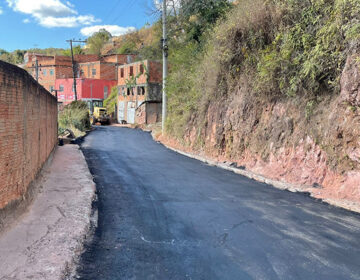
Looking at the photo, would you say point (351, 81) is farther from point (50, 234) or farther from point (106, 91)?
point (106, 91)

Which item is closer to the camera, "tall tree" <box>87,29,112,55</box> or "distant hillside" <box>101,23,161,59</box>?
"distant hillside" <box>101,23,161,59</box>

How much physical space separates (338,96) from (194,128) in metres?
11.0

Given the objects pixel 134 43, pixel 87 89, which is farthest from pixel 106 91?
pixel 134 43

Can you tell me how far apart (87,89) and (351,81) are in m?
59.6

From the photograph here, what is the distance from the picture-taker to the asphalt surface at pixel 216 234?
5020mm

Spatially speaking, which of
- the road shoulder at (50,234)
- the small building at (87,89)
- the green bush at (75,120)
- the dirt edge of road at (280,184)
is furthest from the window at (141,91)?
the road shoulder at (50,234)

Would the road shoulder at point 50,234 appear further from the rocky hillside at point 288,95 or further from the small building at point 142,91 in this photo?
the small building at point 142,91

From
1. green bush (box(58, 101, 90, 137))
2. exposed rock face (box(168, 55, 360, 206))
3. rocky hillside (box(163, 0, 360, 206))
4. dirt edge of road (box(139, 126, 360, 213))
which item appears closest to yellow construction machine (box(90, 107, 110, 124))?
green bush (box(58, 101, 90, 137))

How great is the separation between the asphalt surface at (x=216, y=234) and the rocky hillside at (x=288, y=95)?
4.89 ft

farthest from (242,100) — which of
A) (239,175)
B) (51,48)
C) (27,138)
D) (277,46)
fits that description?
(51,48)

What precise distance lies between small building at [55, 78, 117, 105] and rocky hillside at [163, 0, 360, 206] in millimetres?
47765

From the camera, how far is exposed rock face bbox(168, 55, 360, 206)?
923cm

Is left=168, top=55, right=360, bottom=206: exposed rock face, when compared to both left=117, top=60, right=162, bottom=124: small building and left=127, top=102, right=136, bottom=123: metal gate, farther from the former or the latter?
left=127, top=102, right=136, bottom=123: metal gate

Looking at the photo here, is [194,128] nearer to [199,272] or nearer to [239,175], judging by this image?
[239,175]
